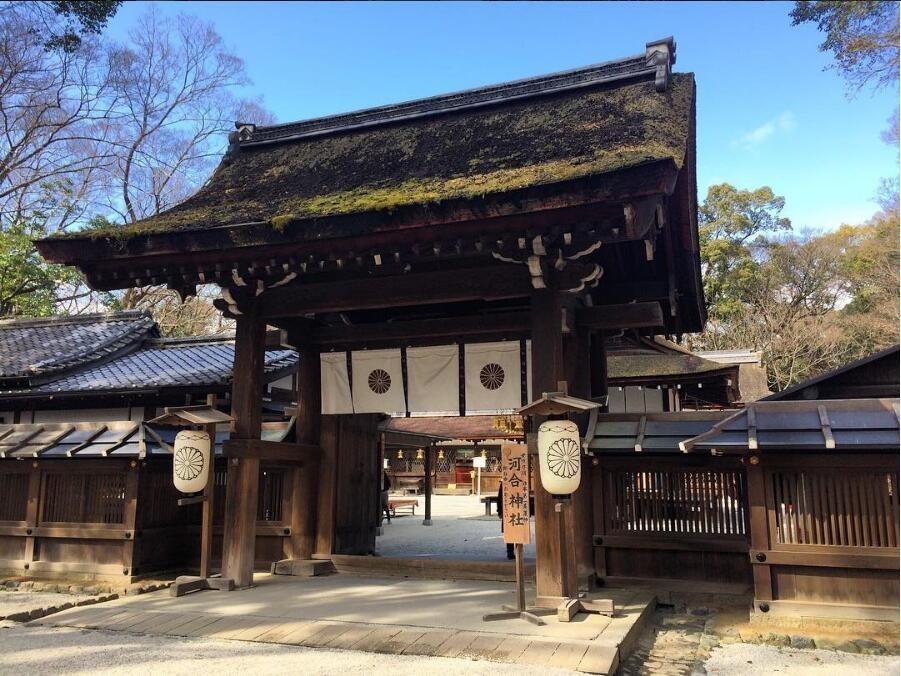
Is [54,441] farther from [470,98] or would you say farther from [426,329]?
[470,98]

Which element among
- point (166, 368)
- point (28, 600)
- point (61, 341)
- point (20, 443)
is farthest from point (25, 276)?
point (28, 600)

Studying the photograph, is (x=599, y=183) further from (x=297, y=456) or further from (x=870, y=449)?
(x=297, y=456)

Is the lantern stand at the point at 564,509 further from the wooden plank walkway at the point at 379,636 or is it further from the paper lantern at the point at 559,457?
the wooden plank walkway at the point at 379,636

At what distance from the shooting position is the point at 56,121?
2106cm

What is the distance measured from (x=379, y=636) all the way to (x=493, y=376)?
3.46 metres

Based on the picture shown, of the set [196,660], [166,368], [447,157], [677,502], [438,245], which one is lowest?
[196,660]

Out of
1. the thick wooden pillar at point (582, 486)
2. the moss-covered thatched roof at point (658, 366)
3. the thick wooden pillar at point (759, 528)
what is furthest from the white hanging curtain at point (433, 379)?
the moss-covered thatched roof at point (658, 366)

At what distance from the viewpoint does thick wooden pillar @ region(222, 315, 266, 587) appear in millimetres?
6816

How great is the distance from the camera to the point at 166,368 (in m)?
11.9

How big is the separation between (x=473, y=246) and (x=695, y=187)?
2.65m

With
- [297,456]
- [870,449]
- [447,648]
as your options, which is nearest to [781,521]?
[870,449]

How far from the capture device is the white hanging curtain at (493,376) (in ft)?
24.7

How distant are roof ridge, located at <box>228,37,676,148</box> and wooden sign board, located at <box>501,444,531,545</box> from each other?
4554mm

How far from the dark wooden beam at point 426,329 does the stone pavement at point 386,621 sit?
281 cm
